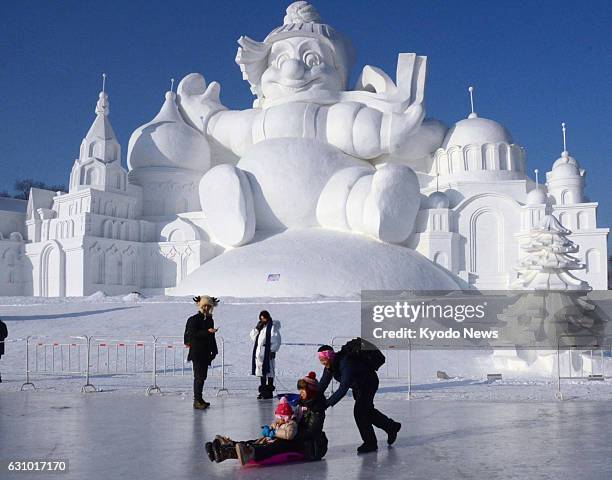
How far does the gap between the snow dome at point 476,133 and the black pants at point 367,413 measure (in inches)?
1070

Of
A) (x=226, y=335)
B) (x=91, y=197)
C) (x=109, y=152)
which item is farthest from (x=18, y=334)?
(x=109, y=152)

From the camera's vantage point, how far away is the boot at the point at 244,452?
559cm

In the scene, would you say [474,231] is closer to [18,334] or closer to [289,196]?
[289,196]

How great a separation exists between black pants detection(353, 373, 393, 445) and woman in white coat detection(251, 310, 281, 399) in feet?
13.6

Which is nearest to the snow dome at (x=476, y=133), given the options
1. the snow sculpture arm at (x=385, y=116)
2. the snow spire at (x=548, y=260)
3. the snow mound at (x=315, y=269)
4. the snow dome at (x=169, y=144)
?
the snow sculpture arm at (x=385, y=116)

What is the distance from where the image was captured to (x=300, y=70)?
32562 millimetres

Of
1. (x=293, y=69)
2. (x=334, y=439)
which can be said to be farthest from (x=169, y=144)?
(x=334, y=439)

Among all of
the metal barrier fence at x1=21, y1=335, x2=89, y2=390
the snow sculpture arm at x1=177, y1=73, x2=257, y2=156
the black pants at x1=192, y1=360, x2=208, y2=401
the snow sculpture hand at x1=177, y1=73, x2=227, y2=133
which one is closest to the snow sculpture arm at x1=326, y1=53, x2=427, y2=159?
the snow sculpture arm at x1=177, y1=73, x2=257, y2=156

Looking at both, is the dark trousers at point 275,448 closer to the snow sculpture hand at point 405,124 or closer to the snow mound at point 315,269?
the snow mound at point 315,269

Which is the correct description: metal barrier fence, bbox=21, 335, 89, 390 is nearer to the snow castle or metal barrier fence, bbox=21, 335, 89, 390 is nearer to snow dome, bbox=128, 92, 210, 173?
the snow castle

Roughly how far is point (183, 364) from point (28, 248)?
69.1 ft

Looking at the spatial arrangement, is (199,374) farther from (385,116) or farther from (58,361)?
(385,116)

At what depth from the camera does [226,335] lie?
18.0 metres

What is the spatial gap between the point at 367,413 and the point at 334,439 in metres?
0.78
